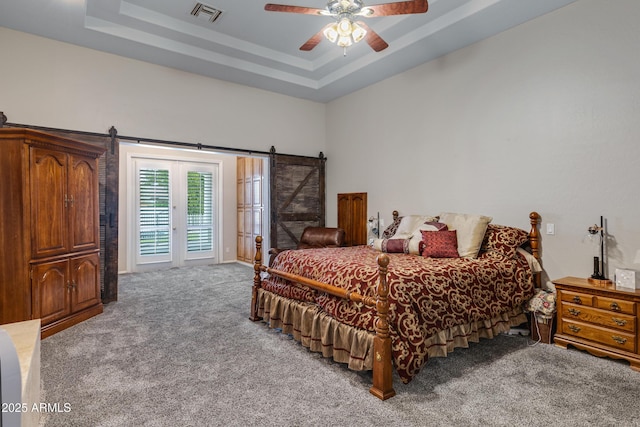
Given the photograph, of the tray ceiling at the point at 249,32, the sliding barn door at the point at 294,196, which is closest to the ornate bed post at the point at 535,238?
the tray ceiling at the point at 249,32

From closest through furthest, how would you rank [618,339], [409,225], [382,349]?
1. [382,349]
2. [618,339]
3. [409,225]

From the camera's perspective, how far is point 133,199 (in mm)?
6934

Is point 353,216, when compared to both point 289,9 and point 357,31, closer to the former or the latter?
point 357,31

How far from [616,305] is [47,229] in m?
5.22

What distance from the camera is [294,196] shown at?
613cm

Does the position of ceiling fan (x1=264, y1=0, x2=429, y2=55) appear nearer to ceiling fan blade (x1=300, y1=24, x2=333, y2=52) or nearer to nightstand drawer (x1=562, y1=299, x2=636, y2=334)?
ceiling fan blade (x1=300, y1=24, x2=333, y2=52)

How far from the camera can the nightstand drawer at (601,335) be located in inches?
105

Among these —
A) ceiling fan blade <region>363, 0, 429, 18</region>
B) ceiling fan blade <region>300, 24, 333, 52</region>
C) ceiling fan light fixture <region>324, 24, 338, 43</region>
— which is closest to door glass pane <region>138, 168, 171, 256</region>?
ceiling fan blade <region>300, 24, 333, 52</region>

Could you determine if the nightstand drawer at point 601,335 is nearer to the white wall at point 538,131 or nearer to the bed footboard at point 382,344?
the white wall at point 538,131

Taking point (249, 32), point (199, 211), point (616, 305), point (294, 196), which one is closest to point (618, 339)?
point (616, 305)

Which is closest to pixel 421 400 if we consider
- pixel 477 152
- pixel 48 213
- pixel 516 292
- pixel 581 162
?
pixel 516 292

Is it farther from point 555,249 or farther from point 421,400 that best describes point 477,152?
point 421,400

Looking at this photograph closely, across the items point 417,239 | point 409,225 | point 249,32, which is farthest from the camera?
point 249,32

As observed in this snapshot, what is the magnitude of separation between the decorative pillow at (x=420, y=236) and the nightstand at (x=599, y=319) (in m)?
1.18
